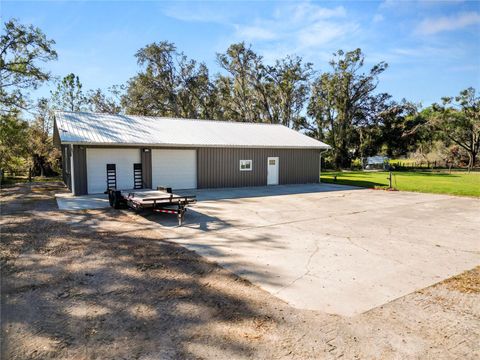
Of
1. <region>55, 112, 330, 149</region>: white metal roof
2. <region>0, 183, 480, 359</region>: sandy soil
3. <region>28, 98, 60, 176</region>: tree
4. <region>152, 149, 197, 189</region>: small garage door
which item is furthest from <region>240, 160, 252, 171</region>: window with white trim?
<region>28, 98, 60, 176</region>: tree

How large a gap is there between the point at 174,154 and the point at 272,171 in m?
6.06

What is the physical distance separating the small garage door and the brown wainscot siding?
0.36m

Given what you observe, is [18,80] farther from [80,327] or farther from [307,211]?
[80,327]

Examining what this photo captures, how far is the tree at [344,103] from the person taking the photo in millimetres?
35812

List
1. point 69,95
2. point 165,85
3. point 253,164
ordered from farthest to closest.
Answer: point 165,85, point 69,95, point 253,164

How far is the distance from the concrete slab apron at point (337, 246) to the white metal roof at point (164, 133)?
17.4ft

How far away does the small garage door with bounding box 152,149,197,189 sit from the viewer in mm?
15320

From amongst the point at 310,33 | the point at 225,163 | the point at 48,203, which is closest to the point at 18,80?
the point at 48,203

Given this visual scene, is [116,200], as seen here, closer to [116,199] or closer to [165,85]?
[116,199]

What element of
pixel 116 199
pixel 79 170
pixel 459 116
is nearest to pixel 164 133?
pixel 79 170

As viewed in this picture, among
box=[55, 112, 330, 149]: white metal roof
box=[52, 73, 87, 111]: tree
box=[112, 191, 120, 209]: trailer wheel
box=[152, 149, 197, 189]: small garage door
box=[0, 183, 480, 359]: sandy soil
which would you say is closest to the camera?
box=[0, 183, 480, 359]: sandy soil

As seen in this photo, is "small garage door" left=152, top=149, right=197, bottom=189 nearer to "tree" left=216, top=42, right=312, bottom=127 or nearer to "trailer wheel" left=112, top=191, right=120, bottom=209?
"trailer wheel" left=112, top=191, right=120, bottom=209

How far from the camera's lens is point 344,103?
36344 millimetres

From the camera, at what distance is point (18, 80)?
17.1 meters
